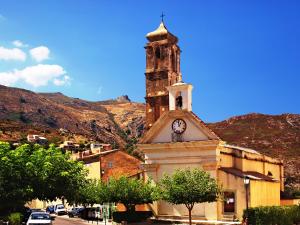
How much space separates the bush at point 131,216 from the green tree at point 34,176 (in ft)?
12.9

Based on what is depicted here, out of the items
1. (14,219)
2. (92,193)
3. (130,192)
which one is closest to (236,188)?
(130,192)

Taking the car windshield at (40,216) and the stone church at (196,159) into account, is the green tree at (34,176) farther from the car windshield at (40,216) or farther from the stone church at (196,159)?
the stone church at (196,159)

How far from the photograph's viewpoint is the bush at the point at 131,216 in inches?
1756

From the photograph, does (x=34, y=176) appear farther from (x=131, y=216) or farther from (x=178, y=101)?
(x=178, y=101)

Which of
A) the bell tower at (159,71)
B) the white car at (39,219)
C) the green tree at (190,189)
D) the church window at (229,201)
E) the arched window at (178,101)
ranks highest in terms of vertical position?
the bell tower at (159,71)

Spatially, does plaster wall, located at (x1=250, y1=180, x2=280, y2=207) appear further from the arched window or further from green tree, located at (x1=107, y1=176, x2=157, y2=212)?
the arched window

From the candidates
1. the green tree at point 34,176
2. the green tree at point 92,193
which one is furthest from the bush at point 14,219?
the green tree at point 92,193

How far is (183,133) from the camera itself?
46000mm

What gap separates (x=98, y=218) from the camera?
52.2m

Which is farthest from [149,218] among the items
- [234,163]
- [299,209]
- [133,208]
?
[299,209]

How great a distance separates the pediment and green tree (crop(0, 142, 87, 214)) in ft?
22.3

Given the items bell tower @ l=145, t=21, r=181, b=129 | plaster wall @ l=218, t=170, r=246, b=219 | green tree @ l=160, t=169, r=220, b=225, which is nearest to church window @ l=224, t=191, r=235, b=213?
plaster wall @ l=218, t=170, r=246, b=219

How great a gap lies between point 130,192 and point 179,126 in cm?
696

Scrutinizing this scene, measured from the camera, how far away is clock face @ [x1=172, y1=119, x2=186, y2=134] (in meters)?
46.1
